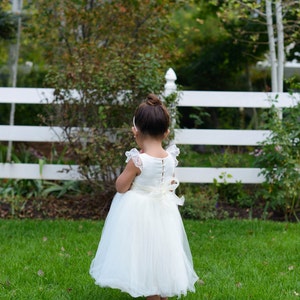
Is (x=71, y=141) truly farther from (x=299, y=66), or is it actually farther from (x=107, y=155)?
(x=299, y=66)

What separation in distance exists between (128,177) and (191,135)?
3.28 meters

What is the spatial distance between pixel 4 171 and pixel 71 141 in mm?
986

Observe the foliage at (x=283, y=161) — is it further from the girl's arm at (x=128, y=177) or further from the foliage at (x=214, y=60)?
the foliage at (x=214, y=60)

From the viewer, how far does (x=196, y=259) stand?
17.9 ft

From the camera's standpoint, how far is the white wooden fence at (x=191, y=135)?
725 cm

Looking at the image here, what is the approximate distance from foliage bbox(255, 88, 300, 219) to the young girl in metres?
3.04

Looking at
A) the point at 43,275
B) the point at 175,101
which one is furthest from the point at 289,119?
the point at 43,275

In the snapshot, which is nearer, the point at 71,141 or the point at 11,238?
the point at 11,238

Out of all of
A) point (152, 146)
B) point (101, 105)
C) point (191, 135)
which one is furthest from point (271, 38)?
point (152, 146)

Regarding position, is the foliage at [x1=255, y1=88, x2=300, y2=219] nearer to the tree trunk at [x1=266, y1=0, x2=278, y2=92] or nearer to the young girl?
the tree trunk at [x1=266, y1=0, x2=278, y2=92]

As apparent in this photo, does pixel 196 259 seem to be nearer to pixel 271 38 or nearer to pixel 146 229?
pixel 146 229

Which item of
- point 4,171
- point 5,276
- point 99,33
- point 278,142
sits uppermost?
point 99,33

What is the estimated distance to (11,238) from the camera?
6.03 metres

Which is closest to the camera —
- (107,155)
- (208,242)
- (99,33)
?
(208,242)
